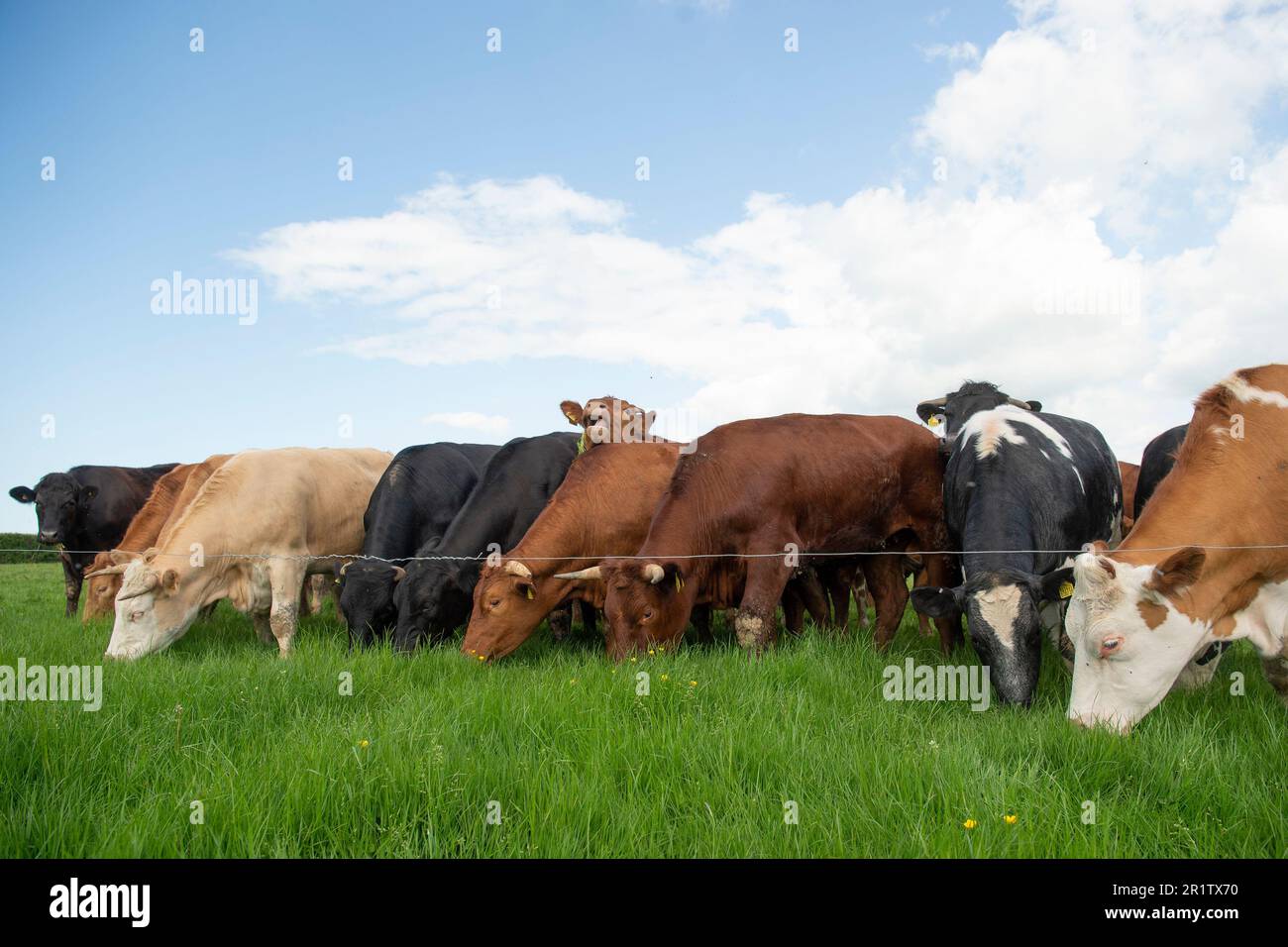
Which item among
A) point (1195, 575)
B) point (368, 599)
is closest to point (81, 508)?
point (368, 599)

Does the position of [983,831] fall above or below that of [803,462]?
below

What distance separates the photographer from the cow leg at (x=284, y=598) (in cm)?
884

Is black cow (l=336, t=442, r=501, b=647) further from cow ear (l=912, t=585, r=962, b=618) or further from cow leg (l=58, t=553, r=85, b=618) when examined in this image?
cow leg (l=58, t=553, r=85, b=618)

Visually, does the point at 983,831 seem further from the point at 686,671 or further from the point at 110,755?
the point at 110,755

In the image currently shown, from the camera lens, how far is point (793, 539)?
7.70 m

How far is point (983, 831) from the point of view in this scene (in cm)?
338

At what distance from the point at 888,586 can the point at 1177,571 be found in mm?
3918

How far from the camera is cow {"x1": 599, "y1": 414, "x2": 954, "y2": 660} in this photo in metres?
7.17

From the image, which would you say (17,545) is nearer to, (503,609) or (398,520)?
(398,520)

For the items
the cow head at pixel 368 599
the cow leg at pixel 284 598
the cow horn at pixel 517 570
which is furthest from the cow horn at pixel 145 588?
the cow horn at pixel 517 570

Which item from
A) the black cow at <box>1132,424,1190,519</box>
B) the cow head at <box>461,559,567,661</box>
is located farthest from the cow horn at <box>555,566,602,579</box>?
the black cow at <box>1132,424,1190,519</box>

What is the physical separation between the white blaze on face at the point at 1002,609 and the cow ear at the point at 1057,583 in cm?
23
